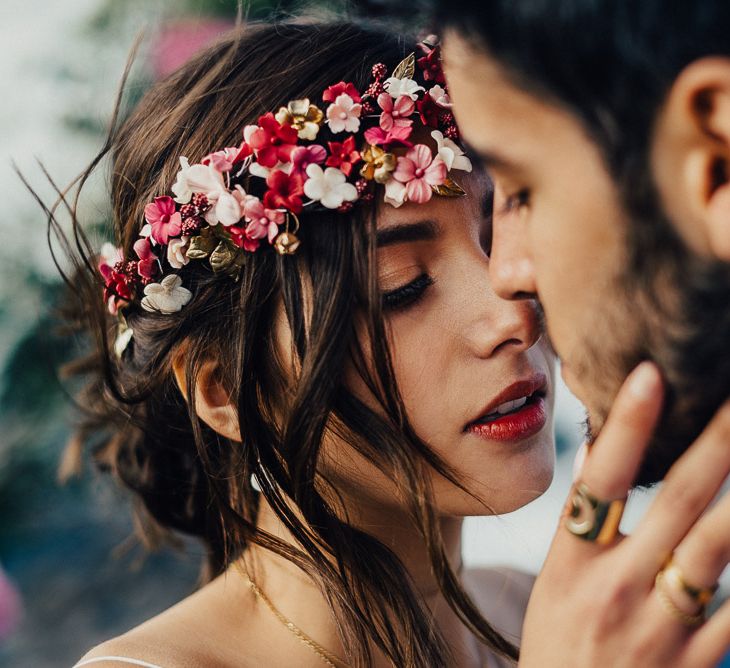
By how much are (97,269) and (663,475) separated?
1484mm

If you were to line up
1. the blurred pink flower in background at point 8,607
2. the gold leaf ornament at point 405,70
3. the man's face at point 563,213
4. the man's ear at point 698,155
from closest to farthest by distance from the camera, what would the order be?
the man's ear at point 698,155
the man's face at point 563,213
the gold leaf ornament at point 405,70
the blurred pink flower in background at point 8,607

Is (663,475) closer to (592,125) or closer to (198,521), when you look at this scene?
(592,125)

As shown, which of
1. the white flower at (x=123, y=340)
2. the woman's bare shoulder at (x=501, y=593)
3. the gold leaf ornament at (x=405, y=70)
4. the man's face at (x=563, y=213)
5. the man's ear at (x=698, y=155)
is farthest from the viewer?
the woman's bare shoulder at (x=501, y=593)

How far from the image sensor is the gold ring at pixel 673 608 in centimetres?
125

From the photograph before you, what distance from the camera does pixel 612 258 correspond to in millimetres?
1165

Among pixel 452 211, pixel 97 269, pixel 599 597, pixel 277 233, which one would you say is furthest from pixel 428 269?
pixel 97 269

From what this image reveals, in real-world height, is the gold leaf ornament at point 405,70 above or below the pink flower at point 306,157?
above

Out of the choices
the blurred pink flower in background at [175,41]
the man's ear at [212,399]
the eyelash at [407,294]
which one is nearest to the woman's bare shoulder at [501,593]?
the man's ear at [212,399]

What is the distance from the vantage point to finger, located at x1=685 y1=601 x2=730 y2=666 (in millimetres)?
1224

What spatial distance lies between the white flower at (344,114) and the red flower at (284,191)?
5.3 inches

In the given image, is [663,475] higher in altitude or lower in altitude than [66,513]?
higher

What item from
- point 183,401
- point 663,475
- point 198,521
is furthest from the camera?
point 198,521

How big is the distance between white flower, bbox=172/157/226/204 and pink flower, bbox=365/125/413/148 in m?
0.32

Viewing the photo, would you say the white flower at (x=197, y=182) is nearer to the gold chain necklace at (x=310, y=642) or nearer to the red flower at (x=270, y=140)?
the red flower at (x=270, y=140)
